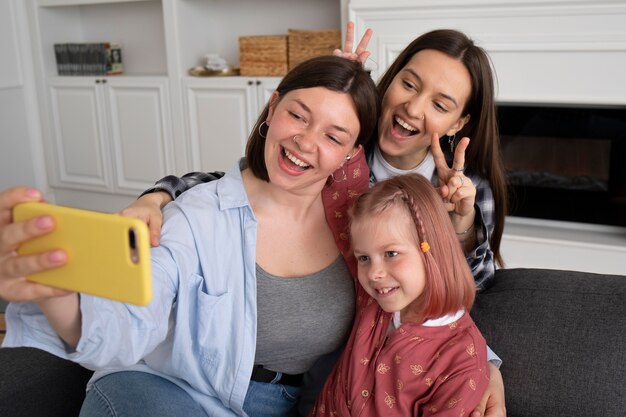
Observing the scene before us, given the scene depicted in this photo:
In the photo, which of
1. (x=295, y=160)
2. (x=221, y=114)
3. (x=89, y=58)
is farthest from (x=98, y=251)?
(x=89, y=58)

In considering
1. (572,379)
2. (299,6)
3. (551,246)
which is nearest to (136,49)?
(299,6)

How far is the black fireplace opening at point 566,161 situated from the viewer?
3.34 metres

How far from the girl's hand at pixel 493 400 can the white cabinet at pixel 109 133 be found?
323cm

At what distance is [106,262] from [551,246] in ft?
9.70

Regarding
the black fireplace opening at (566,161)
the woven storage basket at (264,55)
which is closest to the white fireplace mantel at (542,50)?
the black fireplace opening at (566,161)

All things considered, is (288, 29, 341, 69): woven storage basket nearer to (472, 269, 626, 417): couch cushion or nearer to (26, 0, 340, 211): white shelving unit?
(26, 0, 340, 211): white shelving unit

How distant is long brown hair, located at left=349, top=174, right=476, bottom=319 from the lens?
1316 mm

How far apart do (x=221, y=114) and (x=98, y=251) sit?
3.31 meters

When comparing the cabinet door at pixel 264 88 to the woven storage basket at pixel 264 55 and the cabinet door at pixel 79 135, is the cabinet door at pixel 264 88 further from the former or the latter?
the cabinet door at pixel 79 135

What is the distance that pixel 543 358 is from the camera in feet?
4.47

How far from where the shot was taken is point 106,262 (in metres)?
0.75

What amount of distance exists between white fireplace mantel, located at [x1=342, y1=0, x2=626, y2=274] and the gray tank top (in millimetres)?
1888

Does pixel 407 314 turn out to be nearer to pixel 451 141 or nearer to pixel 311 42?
pixel 451 141

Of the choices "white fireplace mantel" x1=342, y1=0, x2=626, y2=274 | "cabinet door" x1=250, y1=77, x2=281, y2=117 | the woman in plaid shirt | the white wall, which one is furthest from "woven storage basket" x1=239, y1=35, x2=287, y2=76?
the woman in plaid shirt
